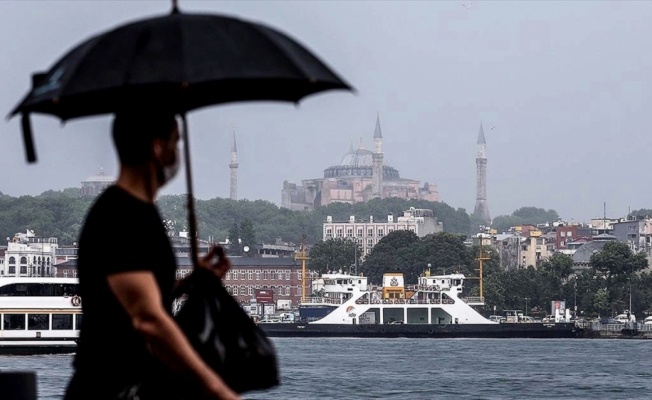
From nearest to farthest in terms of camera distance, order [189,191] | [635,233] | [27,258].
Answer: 1. [189,191]
2. [27,258]
3. [635,233]

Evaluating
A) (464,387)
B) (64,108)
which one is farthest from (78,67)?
(464,387)

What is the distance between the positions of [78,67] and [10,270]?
129m

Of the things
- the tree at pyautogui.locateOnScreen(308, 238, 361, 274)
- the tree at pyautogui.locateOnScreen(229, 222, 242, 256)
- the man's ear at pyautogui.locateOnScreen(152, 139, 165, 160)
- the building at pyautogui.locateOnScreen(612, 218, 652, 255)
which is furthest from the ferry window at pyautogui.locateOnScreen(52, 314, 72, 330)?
the tree at pyautogui.locateOnScreen(229, 222, 242, 256)

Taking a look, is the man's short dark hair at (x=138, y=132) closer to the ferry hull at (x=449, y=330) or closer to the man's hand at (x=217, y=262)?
the man's hand at (x=217, y=262)

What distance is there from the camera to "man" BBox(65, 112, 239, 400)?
3.93 metres

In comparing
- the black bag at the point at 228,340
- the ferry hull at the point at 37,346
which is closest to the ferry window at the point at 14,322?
the ferry hull at the point at 37,346

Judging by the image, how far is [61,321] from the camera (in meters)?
40.1

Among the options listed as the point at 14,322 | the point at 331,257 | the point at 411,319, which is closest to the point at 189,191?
the point at 14,322

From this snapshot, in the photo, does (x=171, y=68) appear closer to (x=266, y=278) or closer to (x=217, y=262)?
(x=217, y=262)

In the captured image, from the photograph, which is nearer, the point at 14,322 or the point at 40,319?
the point at 40,319

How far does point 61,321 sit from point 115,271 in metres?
36.7

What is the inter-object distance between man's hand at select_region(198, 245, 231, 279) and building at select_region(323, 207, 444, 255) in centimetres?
16222

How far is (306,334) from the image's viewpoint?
261 ft

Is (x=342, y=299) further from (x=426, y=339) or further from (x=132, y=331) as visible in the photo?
(x=132, y=331)
